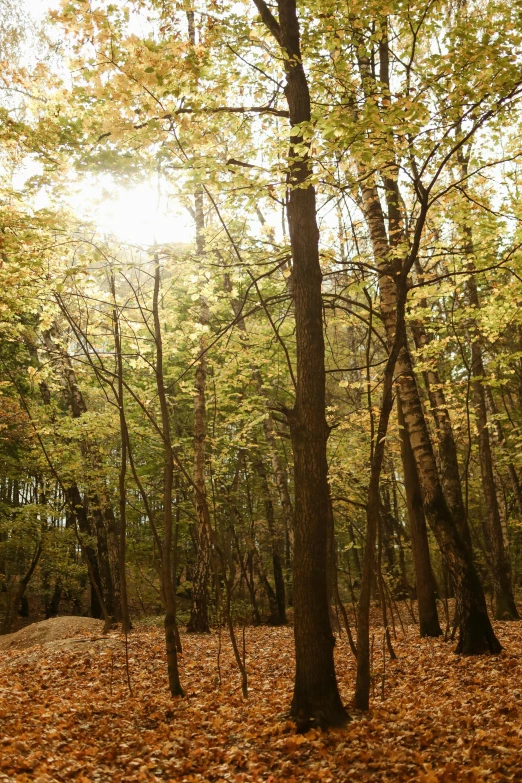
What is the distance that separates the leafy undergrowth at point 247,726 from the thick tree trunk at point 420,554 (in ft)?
4.65

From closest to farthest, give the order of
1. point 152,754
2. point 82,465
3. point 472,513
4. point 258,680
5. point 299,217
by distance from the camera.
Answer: point 152,754 → point 299,217 → point 258,680 → point 82,465 → point 472,513

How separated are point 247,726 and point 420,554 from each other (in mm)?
5135

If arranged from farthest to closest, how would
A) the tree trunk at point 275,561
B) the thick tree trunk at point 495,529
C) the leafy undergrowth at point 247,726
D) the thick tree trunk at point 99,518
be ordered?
1. the tree trunk at point 275,561
2. the thick tree trunk at point 99,518
3. the thick tree trunk at point 495,529
4. the leafy undergrowth at point 247,726

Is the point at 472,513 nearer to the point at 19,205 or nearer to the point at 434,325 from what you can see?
the point at 434,325

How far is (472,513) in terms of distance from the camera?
821 inches

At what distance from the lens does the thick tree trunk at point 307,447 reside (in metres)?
4.78

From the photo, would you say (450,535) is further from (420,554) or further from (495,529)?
(495,529)

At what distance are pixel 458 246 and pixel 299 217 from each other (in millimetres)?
4998

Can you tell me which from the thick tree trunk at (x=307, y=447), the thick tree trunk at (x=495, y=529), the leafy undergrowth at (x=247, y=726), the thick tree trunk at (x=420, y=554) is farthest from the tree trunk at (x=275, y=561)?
the thick tree trunk at (x=307, y=447)

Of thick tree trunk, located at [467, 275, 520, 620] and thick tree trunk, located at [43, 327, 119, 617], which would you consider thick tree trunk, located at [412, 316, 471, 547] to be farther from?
thick tree trunk, located at [43, 327, 119, 617]

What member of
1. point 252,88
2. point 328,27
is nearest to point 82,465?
point 252,88

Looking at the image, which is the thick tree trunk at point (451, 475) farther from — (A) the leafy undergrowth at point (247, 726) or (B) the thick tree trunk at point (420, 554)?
(A) the leafy undergrowth at point (247, 726)

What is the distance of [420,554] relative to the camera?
928cm

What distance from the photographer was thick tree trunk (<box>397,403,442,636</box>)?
912cm
